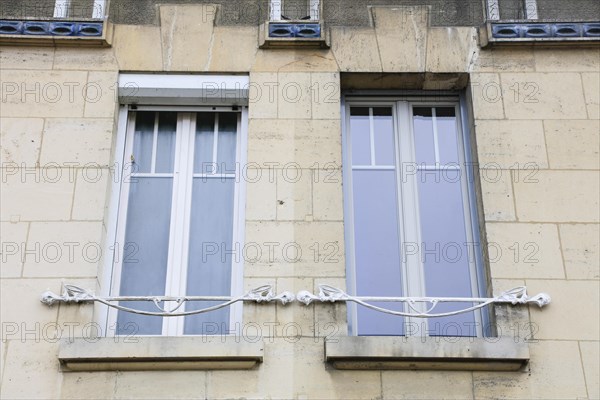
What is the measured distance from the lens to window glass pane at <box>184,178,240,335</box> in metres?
8.90

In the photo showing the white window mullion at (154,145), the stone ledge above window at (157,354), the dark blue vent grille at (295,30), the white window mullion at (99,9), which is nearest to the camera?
the stone ledge above window at (157,354)

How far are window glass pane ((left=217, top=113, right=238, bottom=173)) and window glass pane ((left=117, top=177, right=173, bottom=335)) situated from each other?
22.2 inches

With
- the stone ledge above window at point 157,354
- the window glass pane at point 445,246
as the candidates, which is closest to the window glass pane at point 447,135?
the window glass pane at point 445,246

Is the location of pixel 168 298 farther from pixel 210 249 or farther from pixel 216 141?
pixel 216 141

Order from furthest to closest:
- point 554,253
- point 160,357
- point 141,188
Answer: point 141,188
point 554,253
point 160,357

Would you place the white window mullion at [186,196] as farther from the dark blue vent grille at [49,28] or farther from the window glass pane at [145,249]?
the dark blue vent grille at [49,28]

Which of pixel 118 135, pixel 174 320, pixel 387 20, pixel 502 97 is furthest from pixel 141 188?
pixel 502 97

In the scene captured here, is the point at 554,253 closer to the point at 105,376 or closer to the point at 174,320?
the point at 174,320

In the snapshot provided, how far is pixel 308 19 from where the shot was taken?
10.0 metres

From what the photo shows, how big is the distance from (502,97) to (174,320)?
395 centimetres

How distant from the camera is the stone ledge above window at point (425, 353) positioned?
816 centimetres

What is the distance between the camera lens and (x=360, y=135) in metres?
9.84

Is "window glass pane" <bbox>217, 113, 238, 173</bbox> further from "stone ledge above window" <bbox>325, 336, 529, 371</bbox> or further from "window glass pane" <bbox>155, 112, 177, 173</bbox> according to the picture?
"stone ledge above window" <bbox>325, 336, 529, 371</bbox>

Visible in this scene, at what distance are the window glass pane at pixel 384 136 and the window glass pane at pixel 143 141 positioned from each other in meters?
2.33
